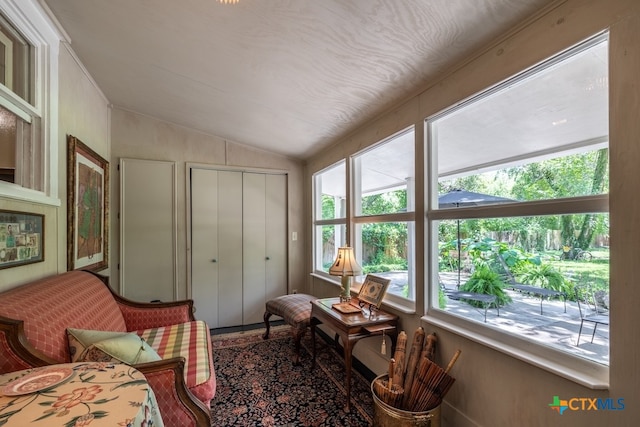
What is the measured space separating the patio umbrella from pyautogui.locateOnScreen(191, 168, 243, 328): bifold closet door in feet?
8.89

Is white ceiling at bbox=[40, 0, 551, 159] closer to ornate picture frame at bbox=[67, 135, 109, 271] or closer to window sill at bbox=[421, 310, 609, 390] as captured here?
ornate picture frame at bbox=[67, 135, 109, 271]

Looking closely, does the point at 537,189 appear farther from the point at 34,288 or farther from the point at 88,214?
the point at 88,214

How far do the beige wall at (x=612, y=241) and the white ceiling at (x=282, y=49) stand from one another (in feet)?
0.36

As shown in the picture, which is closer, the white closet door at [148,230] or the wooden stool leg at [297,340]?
the wooden stool leg at [297,340]

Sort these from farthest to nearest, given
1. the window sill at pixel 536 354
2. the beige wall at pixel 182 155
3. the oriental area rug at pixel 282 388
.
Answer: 1. the beige wall at pixel 182 155
2. the oriental area rug at pixel 282 388
3. the window sill at pixel 536 354

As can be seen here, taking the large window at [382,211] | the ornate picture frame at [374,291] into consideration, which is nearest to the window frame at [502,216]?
the large window at [382,211]

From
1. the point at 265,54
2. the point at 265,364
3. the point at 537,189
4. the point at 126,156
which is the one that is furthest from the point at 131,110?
the point at 537,189

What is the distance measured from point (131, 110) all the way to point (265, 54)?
2.34 m

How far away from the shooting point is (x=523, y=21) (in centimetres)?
129

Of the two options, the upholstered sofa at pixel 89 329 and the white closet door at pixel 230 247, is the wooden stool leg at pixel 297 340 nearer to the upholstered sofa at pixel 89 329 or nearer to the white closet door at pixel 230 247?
the upholstered sofa at pixel 89 329

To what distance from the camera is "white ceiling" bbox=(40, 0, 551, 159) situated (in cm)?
136

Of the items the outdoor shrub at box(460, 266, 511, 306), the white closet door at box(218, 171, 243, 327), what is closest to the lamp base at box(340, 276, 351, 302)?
the outdoor shrub at box(460, 266, 511, 306)

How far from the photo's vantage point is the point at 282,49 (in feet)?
5.63

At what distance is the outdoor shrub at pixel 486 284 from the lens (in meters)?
1.55
